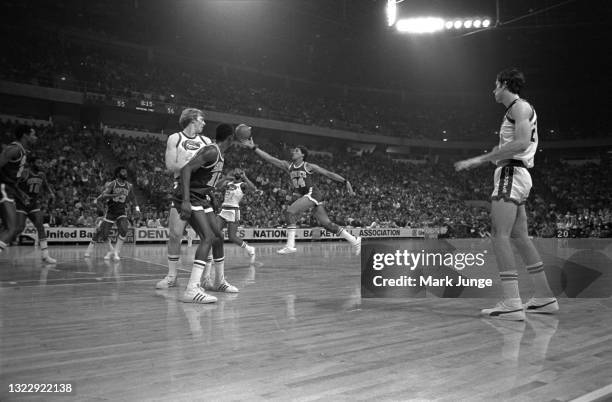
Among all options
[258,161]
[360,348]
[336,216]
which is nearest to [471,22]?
[336,216]

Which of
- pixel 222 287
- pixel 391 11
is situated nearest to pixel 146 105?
pixel 391 11

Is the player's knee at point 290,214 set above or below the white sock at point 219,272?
above

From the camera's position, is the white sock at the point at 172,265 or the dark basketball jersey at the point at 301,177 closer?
the white sock at the point at 172,265

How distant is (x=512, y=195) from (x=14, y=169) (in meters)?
7.61

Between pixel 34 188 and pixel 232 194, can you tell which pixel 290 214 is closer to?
pixel 232 194

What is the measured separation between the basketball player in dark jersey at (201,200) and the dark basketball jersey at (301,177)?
227 inches

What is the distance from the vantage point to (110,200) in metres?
12.8

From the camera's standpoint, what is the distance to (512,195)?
5281 millimetres

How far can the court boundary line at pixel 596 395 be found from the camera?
2.67 meters

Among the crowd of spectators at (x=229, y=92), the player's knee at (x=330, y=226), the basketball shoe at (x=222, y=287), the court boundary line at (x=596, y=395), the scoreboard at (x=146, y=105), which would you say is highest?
the crowd of spectators at (x=229, y=92)

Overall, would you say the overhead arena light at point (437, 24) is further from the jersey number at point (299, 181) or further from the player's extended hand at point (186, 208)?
the player's extended hand at point (186, 208)

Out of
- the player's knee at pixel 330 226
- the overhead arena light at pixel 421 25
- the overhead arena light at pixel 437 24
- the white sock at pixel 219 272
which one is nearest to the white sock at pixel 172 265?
the white sock at pixel 219 272

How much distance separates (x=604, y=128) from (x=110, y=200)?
45.8m

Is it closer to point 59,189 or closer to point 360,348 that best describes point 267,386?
point 360,348
